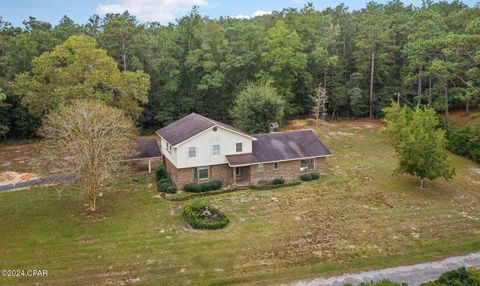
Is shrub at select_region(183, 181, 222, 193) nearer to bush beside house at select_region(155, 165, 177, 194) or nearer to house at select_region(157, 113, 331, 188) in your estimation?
house at select_region(157, 113, 331, 188)

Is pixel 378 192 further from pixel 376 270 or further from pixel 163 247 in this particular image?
pixel 163 247

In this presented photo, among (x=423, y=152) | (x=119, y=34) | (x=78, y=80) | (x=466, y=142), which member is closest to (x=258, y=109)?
(x=78, y=80)

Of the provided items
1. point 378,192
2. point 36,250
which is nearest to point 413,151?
point 378,192

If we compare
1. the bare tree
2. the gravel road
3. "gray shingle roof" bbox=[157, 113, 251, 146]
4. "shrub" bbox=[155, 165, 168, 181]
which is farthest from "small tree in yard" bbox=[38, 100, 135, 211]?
the bare tree

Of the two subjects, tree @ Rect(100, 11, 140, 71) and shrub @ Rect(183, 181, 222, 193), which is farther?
tree @ Rect(100, 11, 140, 71)

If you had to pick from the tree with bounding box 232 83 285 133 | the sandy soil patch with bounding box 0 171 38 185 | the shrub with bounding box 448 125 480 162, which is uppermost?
the tree with bounding box 232 83 285 133

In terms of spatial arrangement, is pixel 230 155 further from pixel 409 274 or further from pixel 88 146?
pixel 409 274
